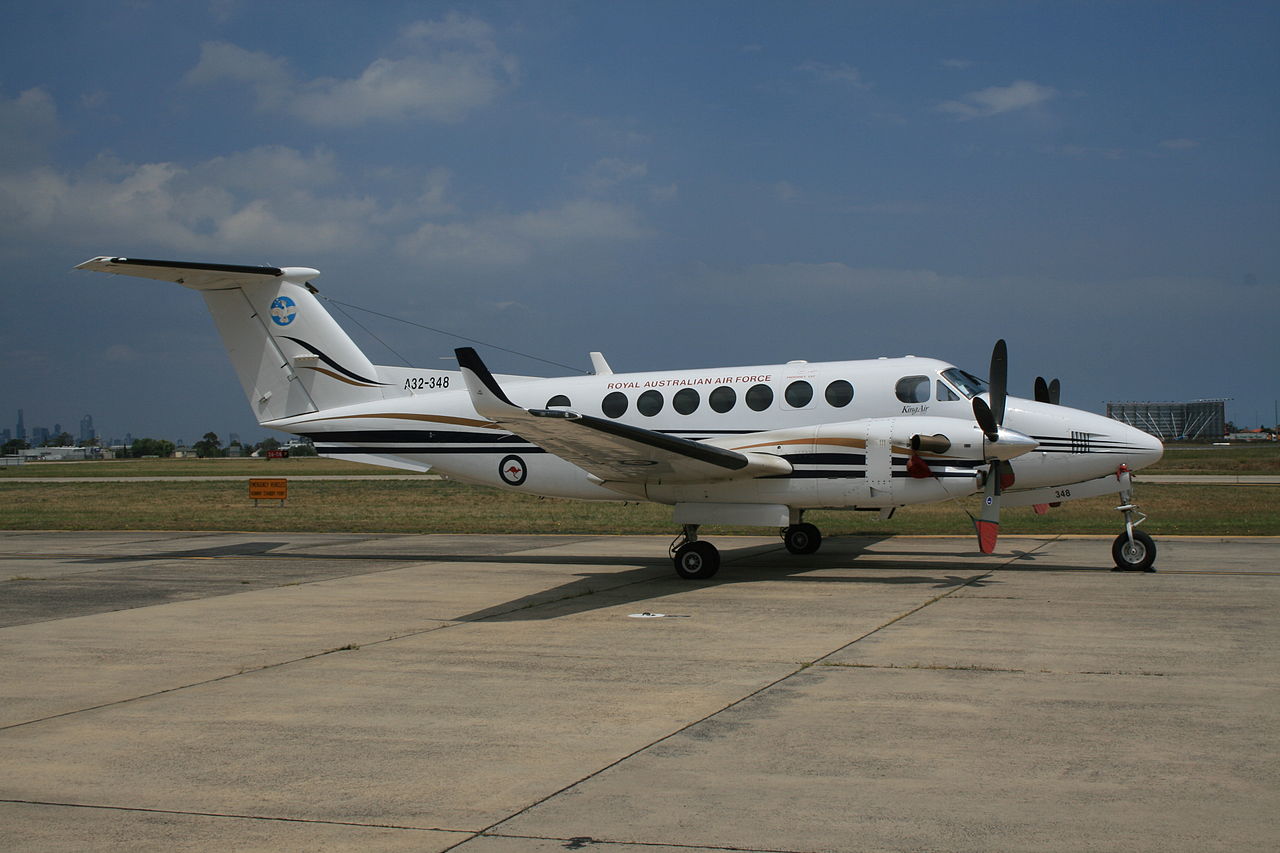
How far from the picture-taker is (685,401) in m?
16.1

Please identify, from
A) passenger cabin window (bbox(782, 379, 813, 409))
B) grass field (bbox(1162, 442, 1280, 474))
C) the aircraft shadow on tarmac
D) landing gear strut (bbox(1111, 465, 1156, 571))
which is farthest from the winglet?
grass field (bbox(1162, 442, 1280, 474))

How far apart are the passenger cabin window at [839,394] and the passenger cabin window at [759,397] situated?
89 cm

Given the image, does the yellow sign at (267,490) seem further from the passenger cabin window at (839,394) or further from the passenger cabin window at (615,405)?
the passenger cabin window at (839,394)

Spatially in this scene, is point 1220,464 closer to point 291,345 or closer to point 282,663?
point 291,345

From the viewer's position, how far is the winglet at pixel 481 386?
1194 centimetres

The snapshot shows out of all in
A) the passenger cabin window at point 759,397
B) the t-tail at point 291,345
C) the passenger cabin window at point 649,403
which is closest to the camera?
the passenger cabin window at point 759,397

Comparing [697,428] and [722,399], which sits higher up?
[722,399]

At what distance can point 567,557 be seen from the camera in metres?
18.2

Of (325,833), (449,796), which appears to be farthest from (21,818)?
(449,796)

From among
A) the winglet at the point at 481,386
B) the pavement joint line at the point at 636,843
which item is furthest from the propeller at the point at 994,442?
the pavement joint line at the point at 636,843

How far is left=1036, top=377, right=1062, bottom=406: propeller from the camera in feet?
53.3

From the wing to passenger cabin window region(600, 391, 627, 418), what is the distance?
1369mm

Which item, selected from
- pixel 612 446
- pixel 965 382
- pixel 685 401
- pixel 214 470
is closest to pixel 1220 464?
pixel 965 382

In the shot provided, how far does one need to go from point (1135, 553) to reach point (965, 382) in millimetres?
3274
